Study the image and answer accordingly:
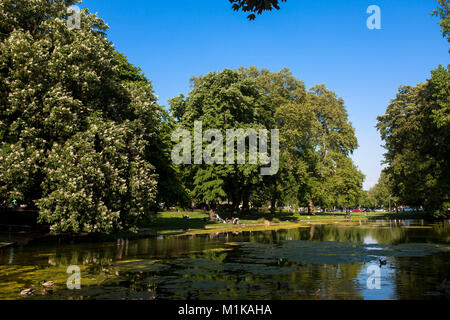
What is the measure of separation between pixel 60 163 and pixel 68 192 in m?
2.22

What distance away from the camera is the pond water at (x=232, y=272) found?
12664 mm

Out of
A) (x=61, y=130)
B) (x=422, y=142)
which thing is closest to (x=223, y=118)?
(x=61, y=130)

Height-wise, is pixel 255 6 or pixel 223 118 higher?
pixel 223 118

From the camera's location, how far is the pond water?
499 inches

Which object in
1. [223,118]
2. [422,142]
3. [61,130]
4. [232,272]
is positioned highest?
[223,118]

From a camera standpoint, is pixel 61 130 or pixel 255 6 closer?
pixel 255 6

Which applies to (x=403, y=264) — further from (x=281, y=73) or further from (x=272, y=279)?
(x=281, y=73)

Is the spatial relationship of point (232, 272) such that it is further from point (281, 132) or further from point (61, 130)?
point (281, 132)

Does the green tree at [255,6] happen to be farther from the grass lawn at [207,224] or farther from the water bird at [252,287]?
the grass lawn at [207,224]

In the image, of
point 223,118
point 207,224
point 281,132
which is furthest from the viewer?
point 281,132

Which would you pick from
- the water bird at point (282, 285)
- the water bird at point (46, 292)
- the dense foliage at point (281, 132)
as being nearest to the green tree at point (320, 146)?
the dense foliage at point (281, 132)

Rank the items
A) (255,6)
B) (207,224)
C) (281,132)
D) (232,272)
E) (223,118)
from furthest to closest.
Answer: (281,132) < (223,118) < (207,224) < (232,272) < (255,6)

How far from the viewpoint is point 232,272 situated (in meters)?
16.8

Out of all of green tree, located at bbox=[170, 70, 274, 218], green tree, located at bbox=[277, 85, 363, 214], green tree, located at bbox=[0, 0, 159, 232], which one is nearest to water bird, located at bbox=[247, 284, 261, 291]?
green tree, located at bbox=[0, 0, 159, 232]
